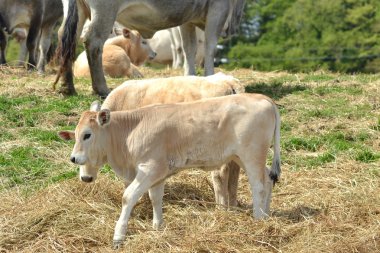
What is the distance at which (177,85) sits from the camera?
916cm

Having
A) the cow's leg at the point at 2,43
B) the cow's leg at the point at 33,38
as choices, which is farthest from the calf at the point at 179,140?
the cow's leg at the point at 2,43

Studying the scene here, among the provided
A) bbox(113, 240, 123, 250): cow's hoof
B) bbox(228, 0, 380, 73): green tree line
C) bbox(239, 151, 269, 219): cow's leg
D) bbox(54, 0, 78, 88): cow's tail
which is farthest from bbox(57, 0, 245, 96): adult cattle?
bbox(228, 0, 380, 73): green tree line

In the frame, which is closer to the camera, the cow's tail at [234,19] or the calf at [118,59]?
the cow's tail at [234,19]

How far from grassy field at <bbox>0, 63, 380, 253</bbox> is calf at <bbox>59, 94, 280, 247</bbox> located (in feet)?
1.31

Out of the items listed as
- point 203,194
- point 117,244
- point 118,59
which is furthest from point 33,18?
point 117,244

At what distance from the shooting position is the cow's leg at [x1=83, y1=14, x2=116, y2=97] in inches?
504

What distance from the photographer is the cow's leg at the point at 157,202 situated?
7.84 meters

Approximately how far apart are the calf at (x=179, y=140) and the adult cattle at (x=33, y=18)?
10148 mm

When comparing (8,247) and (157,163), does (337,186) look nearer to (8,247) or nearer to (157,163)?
(157,163)

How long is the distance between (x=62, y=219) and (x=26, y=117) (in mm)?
4209

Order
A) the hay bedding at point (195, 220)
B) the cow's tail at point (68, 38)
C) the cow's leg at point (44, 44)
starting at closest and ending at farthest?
the hay bedding at point (195, 220), the cow's tail at point (68, 38), the cow's leg at point (44, 44)

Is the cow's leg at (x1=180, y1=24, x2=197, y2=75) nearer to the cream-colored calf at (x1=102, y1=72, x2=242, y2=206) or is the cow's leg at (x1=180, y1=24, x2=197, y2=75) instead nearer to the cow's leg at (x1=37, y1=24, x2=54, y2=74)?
the cow's leg at (x1=37, y1=24, x2=54, y2=74)

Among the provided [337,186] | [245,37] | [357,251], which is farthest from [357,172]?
[245,37]

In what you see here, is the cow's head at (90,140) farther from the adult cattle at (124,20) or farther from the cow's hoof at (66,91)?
the cow's hoof at (66,91)
